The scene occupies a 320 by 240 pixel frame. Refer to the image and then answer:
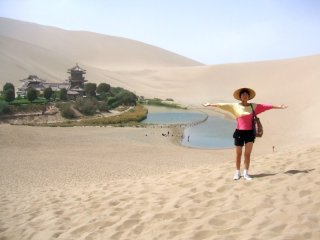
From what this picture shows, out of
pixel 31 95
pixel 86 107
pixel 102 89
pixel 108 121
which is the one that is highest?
pixel 102 89

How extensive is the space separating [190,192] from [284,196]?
149cm

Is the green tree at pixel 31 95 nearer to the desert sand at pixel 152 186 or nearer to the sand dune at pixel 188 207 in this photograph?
the desert sand at pixel 152 186

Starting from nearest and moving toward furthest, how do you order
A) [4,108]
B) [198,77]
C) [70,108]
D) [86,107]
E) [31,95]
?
[4,108] → [70,108] → [31,95] → [86,107] → [198,77]

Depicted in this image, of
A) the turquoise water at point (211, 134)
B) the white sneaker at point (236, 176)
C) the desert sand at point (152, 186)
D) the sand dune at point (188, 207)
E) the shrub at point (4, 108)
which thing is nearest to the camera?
the sand dune at point (188, 207)

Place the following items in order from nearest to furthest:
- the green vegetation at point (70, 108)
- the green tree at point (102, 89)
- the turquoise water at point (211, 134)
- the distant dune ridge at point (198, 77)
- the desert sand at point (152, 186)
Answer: the desert sand at point (152, 186) < the turquoise water at point (211, 134) < the green vegetation at point (70, 108) < the distant dune ridge at point (198, 77) < the green tree at point (102, 89)

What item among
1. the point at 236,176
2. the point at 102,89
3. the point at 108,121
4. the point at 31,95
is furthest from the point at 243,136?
the point at 102,89

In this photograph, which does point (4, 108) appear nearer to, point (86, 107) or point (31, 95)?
point (31, 95)

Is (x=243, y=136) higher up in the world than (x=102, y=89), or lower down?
lower down

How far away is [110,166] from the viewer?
52.0 ft

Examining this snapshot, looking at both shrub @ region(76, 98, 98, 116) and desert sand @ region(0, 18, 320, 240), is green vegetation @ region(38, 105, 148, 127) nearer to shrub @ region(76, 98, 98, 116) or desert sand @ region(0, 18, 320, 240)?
shrub @ region(76, 98, 98, 116)

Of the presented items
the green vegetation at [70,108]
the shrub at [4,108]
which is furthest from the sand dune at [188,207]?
the shrub at [4,108]

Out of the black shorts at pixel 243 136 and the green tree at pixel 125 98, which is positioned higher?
the green tree at pixel 125 98

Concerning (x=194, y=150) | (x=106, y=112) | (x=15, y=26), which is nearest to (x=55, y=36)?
(x=15, y=26)

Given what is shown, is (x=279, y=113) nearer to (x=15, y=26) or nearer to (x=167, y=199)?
(x=167, y=199)
